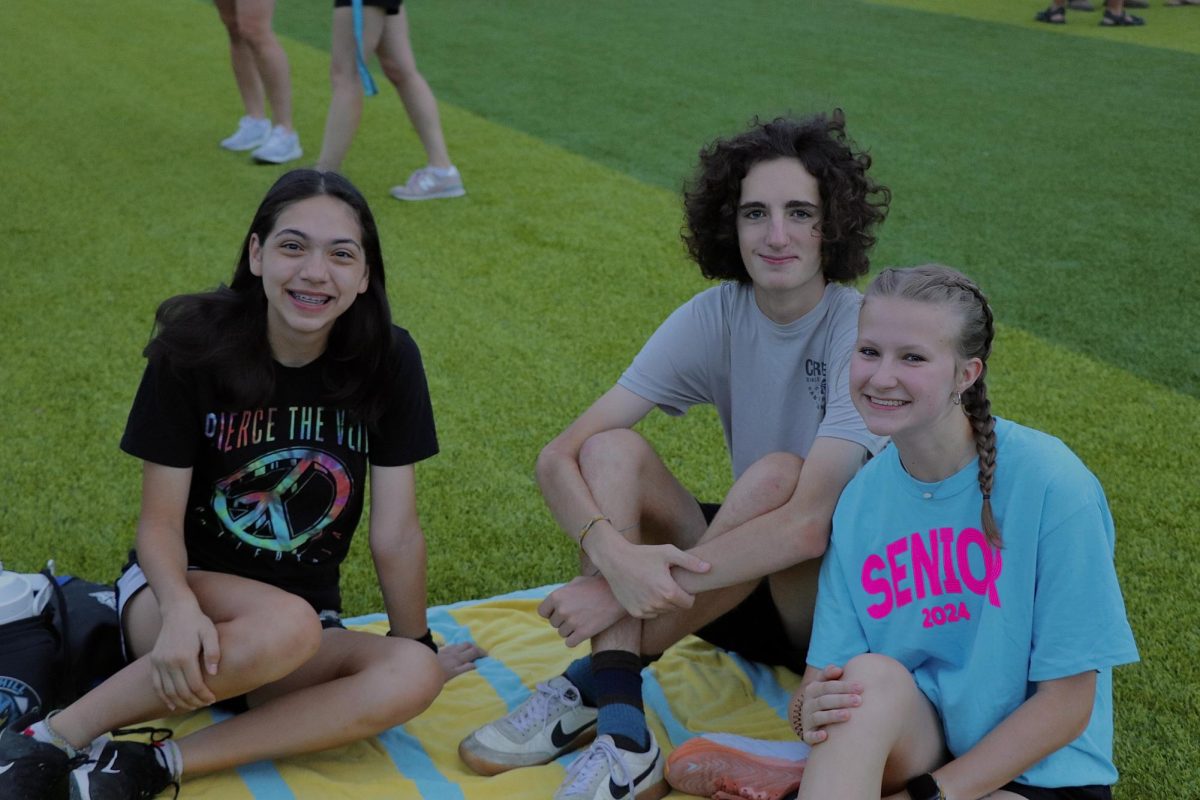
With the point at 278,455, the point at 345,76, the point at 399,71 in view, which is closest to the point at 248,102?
the point at 345,76

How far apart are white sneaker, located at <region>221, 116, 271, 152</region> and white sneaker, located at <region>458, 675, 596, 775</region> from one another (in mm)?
5062

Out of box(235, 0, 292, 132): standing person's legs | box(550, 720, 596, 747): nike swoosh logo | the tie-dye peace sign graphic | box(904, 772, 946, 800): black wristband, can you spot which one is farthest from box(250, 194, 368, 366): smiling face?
box(235, 0, 292, 132): standing person's legs

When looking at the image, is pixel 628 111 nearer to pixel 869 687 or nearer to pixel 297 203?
pixel 297 203

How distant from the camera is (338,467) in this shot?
2457mm

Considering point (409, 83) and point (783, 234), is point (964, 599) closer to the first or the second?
point (783, 234)

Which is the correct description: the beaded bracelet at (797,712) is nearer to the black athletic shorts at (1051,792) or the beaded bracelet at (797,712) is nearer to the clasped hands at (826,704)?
the clasped hands at (826,704)

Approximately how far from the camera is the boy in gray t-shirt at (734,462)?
2.35m

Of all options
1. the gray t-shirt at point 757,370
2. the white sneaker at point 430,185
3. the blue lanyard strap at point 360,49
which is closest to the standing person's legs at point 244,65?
the blue lanyard strap at point 360,49

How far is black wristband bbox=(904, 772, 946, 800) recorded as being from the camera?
1968 mm

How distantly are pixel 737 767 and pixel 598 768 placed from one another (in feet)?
0.79

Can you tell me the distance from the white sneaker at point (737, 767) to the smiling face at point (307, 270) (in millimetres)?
1024

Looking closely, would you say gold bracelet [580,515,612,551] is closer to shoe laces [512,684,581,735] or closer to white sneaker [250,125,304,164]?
shoe laces [512,684,581,735]

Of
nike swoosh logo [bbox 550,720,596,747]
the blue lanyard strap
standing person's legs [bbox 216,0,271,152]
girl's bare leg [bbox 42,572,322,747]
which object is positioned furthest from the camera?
standing person's legs [bbox 216,0,271,152]

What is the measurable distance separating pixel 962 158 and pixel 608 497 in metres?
5.05
